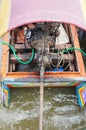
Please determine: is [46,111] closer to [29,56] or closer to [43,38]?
[29,56]

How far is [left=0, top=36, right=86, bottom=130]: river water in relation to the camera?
11.0 feet

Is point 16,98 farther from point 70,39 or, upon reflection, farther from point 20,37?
point 70,39

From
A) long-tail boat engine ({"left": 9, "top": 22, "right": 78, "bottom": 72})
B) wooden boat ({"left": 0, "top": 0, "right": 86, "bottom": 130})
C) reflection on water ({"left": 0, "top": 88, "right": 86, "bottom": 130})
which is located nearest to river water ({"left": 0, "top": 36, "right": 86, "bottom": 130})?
reflection on water ({"left": 0, "top": 88, "right": 86, "bottom": 130})

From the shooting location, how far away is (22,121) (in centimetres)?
340

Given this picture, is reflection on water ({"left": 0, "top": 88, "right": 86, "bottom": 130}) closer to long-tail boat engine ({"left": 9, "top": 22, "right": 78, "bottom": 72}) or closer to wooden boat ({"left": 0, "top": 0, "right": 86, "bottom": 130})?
wooden boat ({"left": 0, "top": 0, "right": 86, "bottom": 130})

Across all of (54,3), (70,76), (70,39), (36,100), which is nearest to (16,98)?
(36,100)

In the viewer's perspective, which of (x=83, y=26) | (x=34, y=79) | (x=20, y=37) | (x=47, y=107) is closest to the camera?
(x=83, y=26)

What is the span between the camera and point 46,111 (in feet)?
11.5

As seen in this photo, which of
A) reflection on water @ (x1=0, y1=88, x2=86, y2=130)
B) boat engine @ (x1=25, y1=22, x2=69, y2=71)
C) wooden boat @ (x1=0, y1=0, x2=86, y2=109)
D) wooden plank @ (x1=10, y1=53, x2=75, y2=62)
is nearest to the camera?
wooden boat @ (x1=0, y1=0, x2=86, y2=109)

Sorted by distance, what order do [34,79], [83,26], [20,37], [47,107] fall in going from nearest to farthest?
[83,26] → [34,79] → [47,107] → [20,37]

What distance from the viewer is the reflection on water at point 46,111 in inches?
132

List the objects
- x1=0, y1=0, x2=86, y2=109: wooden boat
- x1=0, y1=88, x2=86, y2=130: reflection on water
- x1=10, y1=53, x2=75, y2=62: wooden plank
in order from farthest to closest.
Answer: x1=10, y1=53, x2=75, y2=62: wooden plank
x1=0, y1=88, x2=86, y2=130: reflection on water
x1=0, y1=0, x2=86, y2=109: wooden boat

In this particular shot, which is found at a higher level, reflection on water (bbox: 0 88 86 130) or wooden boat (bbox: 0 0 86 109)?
wooden boat (bbox: 0 0 86 109)

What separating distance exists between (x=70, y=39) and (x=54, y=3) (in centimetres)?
151
